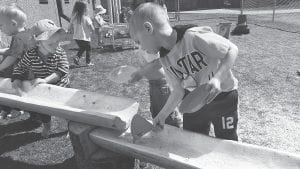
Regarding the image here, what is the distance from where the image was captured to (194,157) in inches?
77.9

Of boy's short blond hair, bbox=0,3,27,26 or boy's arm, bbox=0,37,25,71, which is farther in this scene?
boy's arm, bbox=0,37,25,71

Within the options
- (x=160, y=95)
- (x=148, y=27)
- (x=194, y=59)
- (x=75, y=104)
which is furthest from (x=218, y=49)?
(x=75, y=104)

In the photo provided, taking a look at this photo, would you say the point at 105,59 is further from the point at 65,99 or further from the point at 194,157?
the point at 194,157

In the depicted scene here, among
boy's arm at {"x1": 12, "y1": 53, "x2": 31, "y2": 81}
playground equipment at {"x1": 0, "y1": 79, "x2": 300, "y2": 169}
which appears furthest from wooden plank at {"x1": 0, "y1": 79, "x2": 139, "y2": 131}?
boy's arm at {"x1": 12, "y1": 53, "x2": 31, "y2": 81}

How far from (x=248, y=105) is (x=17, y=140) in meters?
2.66

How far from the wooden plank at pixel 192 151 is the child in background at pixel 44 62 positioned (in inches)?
45.4

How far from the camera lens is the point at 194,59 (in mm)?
1919

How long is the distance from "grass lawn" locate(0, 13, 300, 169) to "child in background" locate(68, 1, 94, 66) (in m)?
0.36

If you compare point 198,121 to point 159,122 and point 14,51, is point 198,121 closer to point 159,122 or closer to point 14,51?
point 159,122

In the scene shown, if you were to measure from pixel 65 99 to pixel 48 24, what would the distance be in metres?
0.77

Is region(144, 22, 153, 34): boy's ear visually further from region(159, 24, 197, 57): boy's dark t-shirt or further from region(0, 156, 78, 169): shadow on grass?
region(0, 156, 78, 169): shadow on grass

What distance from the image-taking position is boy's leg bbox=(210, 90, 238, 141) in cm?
207

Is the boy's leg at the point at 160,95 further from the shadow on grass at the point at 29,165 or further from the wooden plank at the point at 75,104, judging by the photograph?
the shadow on grass at the point at 29,165

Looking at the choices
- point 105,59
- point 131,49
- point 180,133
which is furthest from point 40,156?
point 131,49
